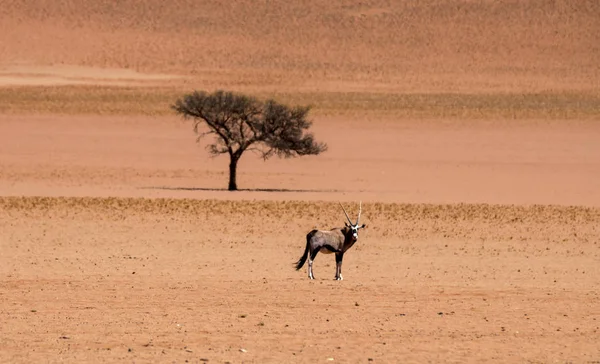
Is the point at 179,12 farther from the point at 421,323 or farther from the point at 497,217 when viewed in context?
the point at 421,323

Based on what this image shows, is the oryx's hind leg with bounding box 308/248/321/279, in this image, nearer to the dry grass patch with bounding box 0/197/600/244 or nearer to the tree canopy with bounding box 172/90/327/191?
the dry grass patch with bounding box 0/197/600/244

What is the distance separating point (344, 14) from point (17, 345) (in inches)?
3236

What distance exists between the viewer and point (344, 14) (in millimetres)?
92250

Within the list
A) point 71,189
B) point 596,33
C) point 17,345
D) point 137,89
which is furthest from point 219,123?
point 596,33

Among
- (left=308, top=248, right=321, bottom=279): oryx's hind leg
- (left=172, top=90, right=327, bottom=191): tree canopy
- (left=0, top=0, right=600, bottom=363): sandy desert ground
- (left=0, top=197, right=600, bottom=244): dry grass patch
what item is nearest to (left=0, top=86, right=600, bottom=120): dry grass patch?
(left=0, top=0, right=600, bottom=363): sandy desert ground

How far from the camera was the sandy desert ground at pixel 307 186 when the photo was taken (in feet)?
40.9

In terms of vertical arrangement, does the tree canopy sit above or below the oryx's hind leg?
above

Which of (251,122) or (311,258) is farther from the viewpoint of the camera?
(251,122)

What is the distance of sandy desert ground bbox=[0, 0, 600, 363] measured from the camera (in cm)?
1247

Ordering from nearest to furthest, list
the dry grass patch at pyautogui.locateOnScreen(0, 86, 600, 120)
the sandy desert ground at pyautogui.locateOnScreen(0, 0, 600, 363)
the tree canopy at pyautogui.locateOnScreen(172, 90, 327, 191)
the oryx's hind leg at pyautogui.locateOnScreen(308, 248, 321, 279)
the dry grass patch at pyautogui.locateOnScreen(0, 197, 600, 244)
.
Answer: the sandy desert ground at pyautogui.locateOnScreen(0, 0, 600, 363) < the oryx's hind leg at pyautogui.locateOnScreen(308, 248, 321, 279) < the dry grass patch at pyautogui.locateOnScreen(0, 197, 600, 244) < the tree canopy at pyautogui.locateOnScreen(172, 90, 327, 191) < the dry grass patch at pyautogui.locateOnScreen(0, 86, 600, 120)

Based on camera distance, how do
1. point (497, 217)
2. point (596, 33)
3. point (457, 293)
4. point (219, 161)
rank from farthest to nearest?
1. point (596, 33)
2. point (219, 161)
3. point (497, 217)
4. point (457, 293)

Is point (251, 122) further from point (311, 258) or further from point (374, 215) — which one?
point (311, 258)

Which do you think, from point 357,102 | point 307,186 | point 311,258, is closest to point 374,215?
point 307,186

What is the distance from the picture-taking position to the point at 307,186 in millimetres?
40719
